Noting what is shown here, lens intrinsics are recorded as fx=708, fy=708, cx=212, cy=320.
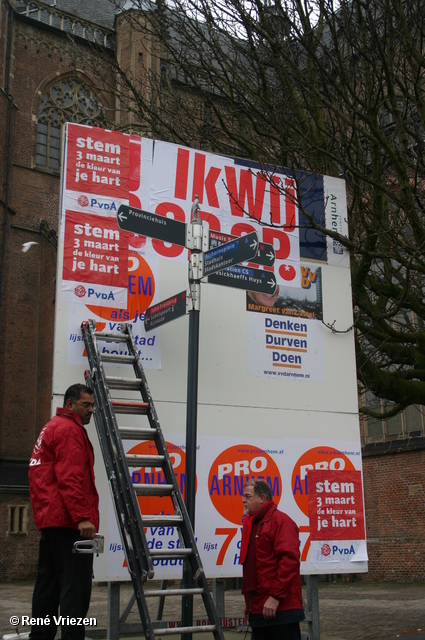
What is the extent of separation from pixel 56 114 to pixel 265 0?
67.4ft

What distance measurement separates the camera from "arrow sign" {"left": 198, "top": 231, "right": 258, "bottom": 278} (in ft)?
18.7

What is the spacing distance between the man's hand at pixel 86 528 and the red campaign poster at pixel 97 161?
3591mm

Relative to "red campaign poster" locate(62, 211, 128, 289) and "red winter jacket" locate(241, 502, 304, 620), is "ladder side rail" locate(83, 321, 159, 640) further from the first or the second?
"red campaign poster" locate(62, 211, 128, 289)

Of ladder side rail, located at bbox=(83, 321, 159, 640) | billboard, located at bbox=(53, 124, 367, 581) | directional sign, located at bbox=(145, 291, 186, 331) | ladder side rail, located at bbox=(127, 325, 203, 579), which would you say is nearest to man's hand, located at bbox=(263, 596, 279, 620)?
ladder side rail, located at bbox=(127, 325, 203, 579)

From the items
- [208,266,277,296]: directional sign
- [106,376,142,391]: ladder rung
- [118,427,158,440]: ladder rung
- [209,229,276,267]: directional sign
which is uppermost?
[209,229,276,267]: directional sign

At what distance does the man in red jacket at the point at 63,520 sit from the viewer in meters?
4.51

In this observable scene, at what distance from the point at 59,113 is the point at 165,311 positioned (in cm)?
Answer: 2470

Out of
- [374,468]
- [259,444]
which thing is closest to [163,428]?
[259,444]

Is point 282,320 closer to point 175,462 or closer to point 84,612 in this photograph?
point 175,462

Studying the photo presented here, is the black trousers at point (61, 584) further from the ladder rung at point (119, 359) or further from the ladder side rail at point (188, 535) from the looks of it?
the ladder rung at point (119, 359)

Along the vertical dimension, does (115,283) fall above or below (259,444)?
above

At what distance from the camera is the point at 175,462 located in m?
6.68

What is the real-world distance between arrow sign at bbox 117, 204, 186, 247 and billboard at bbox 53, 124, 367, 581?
41 centimetres

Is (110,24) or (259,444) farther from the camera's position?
(110,24)
